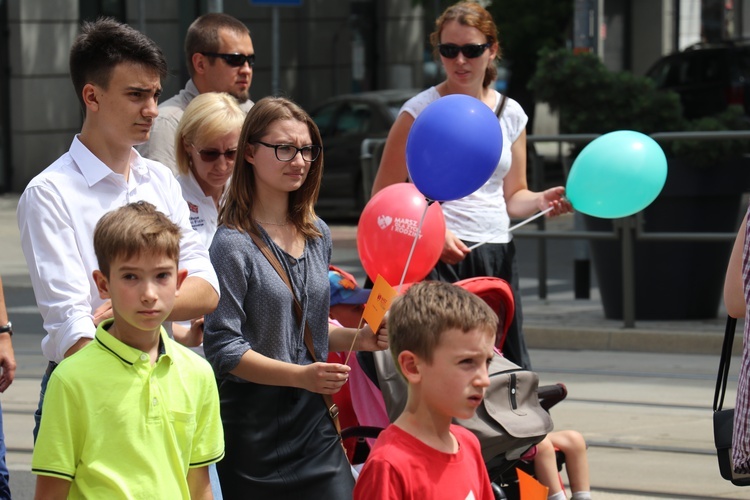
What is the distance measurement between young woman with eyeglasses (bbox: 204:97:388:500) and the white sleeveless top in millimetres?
1310

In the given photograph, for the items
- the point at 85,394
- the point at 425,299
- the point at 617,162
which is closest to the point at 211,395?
the point at 85,394

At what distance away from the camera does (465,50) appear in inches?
212

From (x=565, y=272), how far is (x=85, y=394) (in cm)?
1036

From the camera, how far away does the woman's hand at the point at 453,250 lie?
200 inches

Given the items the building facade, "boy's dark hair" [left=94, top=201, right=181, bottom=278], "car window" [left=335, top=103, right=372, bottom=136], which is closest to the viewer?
"boy's dark hair" [left=94, top=201, right=181, bottom=278]

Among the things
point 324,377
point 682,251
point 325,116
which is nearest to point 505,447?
point 324,377

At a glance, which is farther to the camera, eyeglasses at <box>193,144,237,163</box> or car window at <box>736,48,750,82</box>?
car window at <box>736,48,750,82</box>

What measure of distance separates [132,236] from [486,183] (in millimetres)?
2380

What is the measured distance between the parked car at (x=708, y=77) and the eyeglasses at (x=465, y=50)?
14677 millimetres

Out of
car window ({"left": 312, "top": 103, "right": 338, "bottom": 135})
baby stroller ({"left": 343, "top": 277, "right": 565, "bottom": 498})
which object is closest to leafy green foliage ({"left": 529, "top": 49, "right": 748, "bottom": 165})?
baby stroller ({"left": 343, "top": 277, "right": 565, "bottom": 498})

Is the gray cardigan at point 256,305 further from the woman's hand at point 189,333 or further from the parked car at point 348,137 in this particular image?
the parked car at point 348,137

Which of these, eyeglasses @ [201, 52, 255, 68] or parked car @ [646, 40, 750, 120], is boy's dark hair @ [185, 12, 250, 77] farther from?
parked car @ [646, 40, 750, 120]

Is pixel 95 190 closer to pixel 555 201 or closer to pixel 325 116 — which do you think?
pixel 555 201

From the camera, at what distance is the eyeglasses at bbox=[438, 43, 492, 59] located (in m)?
5.39
